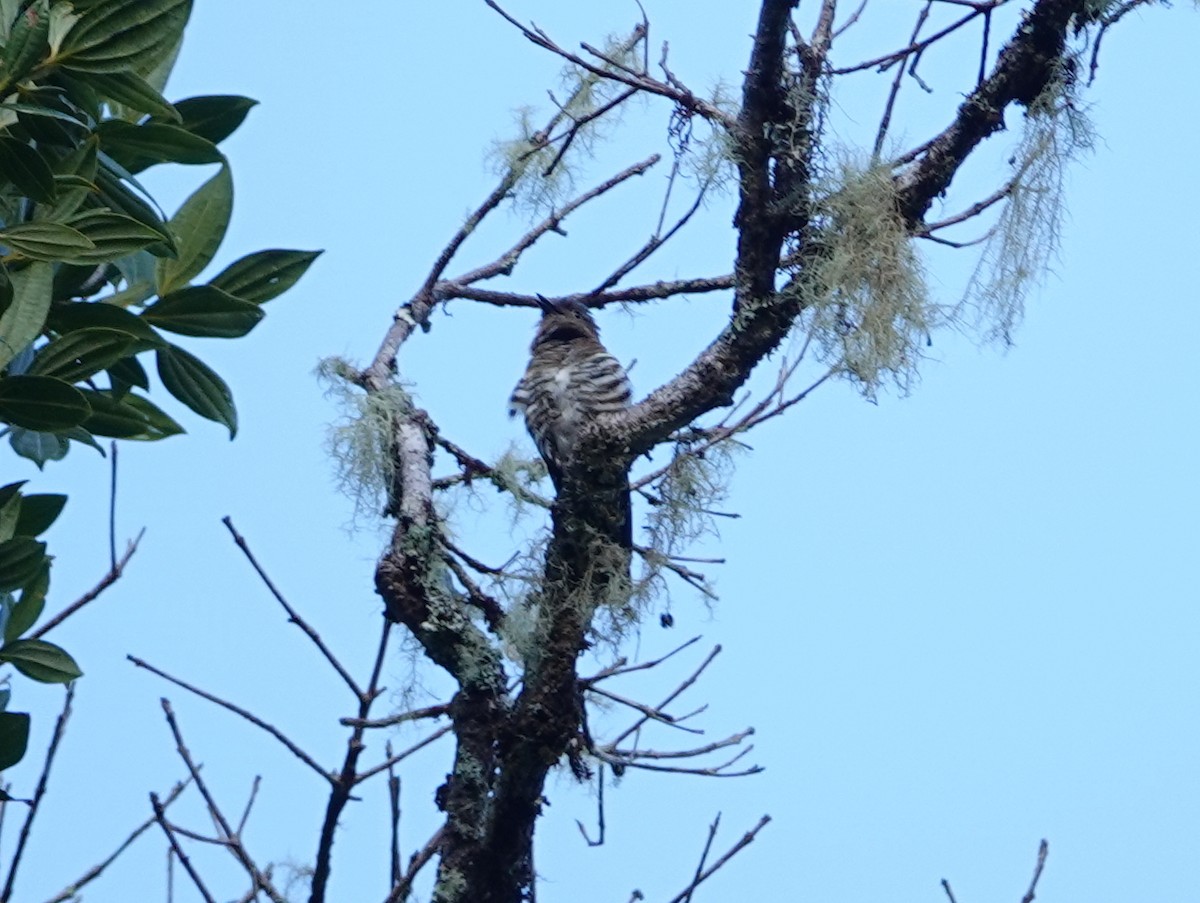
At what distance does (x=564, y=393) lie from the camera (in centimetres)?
297

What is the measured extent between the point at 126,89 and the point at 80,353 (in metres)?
0.28

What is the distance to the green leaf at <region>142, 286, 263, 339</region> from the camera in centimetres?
160

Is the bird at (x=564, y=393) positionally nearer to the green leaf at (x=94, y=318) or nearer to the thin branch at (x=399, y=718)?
the thin branch at (x=399, y=718)

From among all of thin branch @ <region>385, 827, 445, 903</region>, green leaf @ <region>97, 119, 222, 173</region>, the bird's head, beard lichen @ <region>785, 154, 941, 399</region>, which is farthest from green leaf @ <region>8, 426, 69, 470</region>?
the bird's head

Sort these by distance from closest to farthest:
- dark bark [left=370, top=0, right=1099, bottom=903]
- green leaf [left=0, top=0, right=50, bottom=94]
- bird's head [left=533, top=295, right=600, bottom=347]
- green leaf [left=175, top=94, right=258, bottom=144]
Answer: green leaf [left=0, top=0, right=50, bottom=94] → green leaf [left=175, top=94, right=258, bottom=144] → dark bark [left=370, top=0, right=1099, bottom=903] → bird's head [left=533, top=295, right=600, bottom=347]

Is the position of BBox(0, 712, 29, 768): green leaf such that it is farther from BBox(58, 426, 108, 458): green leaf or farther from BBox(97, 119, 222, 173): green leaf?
BBox(97, 119, 222, 173): green leaf

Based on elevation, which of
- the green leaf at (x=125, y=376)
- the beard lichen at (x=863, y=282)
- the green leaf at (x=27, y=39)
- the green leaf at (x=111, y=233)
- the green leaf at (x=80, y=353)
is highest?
the beard lichen at (x=863, y=282)

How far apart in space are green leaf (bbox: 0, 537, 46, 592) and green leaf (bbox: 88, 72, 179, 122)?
0.47 metres

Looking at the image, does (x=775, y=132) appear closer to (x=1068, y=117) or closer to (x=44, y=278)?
(x=1068, y=117)

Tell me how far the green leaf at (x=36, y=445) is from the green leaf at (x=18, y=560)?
18 centimetres

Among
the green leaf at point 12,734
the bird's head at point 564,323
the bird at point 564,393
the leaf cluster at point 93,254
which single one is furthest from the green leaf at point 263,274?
the bird's head at point 564,323

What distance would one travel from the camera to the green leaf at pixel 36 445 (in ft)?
5.29

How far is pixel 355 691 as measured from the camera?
207 centimetres

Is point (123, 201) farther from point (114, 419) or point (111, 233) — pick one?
point (114, 419)
